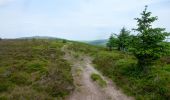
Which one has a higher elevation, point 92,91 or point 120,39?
point 120,39

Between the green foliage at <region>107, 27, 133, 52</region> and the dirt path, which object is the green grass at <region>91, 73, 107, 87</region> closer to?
the dirt path

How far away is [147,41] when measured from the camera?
2211 cm

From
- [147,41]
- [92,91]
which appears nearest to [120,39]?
[147,41]

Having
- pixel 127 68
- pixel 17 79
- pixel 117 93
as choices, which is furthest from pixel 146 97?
pixel 17 79

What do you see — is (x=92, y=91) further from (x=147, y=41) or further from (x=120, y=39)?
(x=120, y=39)

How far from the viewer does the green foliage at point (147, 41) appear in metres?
21.4

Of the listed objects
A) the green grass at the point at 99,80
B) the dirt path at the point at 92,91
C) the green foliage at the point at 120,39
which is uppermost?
the green foliage at the point at 120,39

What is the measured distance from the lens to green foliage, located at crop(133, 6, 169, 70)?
21391 millimetres

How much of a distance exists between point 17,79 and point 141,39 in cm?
1385

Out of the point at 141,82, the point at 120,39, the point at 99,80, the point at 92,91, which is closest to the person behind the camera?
the point at 92,91

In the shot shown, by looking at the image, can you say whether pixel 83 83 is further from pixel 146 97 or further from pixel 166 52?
pixel 166 52

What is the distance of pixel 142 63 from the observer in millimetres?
23531

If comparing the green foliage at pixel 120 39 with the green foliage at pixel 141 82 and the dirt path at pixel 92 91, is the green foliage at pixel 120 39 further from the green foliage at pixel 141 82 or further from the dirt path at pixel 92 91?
the dirt path at pixel 92 91

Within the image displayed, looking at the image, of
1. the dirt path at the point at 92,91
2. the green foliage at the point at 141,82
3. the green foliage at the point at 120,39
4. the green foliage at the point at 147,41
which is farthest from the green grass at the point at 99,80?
the green foliage at the point at 120,39
